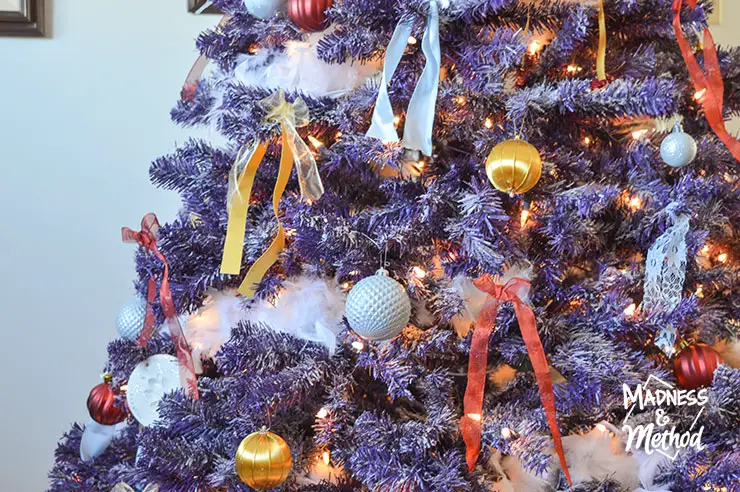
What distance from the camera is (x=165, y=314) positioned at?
0.73 meters

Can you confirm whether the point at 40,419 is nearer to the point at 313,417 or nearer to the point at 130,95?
the point at 130,95

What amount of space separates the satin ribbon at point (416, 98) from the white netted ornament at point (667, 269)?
26 cm

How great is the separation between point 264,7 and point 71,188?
0.64 metres

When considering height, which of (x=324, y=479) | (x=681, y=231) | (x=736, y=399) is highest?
(x=681, y=231)

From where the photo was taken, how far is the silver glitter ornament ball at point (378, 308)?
59cm

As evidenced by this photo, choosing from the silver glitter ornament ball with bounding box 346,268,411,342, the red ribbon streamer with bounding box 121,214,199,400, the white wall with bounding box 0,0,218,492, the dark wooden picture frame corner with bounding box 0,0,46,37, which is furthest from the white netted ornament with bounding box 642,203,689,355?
the dark wooden picture frame corner with bounding box 0,0,46,37

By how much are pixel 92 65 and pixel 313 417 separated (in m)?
0.82

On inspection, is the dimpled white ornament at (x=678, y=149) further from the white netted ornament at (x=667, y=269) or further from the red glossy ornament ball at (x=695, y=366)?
the red glossy ornament ball at (x=695, y=366)

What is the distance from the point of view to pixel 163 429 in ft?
2.20

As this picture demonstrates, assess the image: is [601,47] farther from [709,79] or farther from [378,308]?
[378,308]

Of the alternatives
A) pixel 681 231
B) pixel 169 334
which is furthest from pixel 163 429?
pixel 681 231

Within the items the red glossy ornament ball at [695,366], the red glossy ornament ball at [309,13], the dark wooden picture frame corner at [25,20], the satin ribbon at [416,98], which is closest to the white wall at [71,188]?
the dark wooden picture frame corner at [25,20]

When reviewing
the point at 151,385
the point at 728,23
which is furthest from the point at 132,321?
the point at 728,23

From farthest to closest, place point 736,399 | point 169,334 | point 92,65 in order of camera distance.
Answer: point 92,65, point 169,334, point 736,399
